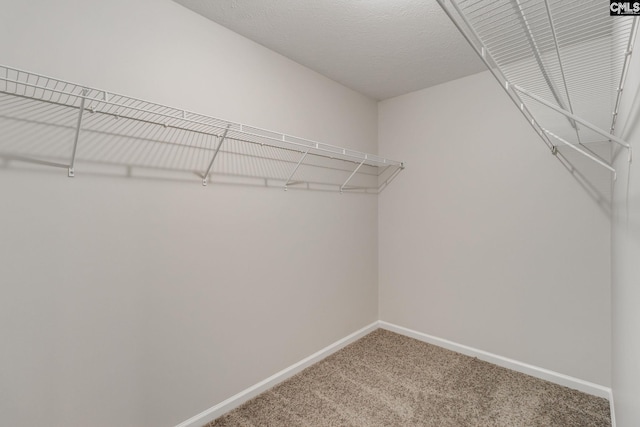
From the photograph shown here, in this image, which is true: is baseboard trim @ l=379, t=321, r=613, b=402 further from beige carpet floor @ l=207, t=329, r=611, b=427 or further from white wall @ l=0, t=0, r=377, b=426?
white wall @ l=0, t=0, r=377, b=426

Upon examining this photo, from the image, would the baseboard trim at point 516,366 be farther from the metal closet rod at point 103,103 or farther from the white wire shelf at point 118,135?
the metal closet rod at point 103,103

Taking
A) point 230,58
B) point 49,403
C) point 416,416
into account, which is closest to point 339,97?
point 230,58

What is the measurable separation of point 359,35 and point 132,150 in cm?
144

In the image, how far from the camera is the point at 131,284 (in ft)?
4.57

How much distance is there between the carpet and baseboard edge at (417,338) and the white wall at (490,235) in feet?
0.15

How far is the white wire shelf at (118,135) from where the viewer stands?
1.12 metres

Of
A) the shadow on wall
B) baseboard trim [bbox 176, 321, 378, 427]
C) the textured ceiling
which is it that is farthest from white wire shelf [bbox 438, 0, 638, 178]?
baseboard trim [bbox 176, 321, 378, 427]

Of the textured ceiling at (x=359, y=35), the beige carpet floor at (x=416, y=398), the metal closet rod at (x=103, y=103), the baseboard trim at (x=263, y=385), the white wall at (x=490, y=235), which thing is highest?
the textured ceiling at (x=359, y=35)

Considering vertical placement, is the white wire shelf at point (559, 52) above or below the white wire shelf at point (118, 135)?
above

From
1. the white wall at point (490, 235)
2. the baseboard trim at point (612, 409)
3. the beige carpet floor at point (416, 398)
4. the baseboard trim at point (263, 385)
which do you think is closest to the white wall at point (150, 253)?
the baseboard trim at point (263, 385)

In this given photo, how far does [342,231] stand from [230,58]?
4.94ft

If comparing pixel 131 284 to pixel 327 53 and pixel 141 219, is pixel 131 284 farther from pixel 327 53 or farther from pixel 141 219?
pixel 327 53

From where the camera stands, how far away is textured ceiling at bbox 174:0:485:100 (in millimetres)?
1579

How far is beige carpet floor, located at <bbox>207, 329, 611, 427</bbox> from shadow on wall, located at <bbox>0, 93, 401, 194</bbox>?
4.46ft
